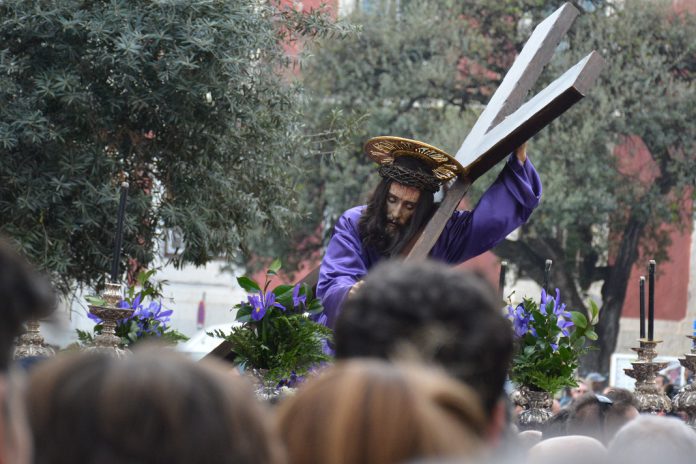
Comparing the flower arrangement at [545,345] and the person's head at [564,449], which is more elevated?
the person's head at [564,449]

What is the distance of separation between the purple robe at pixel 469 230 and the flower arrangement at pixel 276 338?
0.21 metres

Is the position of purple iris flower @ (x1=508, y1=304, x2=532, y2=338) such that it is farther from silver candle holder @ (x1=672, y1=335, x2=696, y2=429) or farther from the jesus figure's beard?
silver candle holder @ (x1=672, y1=335, x2=696, y2=429)

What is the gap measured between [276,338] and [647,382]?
175 cm

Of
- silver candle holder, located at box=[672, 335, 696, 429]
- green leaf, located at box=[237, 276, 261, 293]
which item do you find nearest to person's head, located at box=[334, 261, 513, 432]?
green leaf, located at box=[237, 276, 261, 293]

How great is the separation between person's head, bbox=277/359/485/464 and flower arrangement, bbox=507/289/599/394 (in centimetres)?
314

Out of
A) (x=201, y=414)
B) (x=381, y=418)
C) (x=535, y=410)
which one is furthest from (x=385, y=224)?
(x=201, y=414)

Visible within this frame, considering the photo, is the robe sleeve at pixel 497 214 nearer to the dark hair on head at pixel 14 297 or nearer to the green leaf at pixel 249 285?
the green leaf at pixel 249 285

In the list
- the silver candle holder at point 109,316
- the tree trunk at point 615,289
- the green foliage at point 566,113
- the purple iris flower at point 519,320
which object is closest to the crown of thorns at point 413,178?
the purple iris flower at point 519,320

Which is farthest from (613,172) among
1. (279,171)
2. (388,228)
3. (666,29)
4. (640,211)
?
(388,228)

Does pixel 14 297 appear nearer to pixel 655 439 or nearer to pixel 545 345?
pixel 655 439

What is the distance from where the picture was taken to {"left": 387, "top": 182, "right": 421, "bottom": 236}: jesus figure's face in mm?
5289

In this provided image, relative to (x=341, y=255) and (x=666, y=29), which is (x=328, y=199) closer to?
(x=666, y=29)

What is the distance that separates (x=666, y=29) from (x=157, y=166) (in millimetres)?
16318

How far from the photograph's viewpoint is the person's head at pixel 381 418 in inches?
74.9
